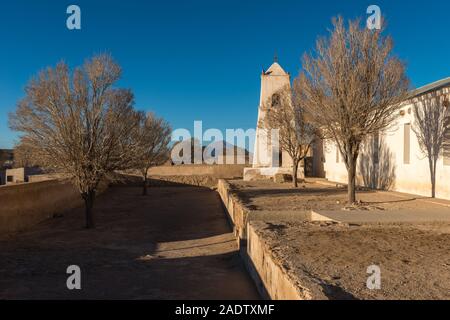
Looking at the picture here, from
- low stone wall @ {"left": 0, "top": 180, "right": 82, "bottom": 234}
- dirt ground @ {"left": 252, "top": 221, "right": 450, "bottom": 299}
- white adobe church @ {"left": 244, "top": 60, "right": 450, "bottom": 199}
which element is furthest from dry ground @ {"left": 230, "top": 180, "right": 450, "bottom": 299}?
low stone wall @ {"left": 0, "top": 180, "right": 82, "bottom": 234}

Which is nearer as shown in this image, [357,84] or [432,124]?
[357,84]

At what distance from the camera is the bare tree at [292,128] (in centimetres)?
2253

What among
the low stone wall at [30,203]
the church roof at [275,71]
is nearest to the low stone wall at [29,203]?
the low stone wall at [30,203]

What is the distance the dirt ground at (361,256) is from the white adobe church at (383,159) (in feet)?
21.6

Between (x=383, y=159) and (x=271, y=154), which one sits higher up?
(x=271, y=154)

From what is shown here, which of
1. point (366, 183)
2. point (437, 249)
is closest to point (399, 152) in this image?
point (366, 183)

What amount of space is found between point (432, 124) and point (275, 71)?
1711cm

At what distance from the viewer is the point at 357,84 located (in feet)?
39.8

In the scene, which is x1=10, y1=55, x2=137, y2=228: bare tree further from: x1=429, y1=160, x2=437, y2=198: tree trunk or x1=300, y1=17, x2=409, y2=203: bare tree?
x1=429, y1=160, x2=437, y2=198: tree trunk

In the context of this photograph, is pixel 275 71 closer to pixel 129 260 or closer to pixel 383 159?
pixel 383 159

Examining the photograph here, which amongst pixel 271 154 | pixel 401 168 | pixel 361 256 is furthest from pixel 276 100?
pixel 361 256

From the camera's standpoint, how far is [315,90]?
13.1 metres

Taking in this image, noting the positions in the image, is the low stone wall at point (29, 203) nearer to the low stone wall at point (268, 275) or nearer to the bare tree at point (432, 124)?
the low stone wall at point (268, 275)
